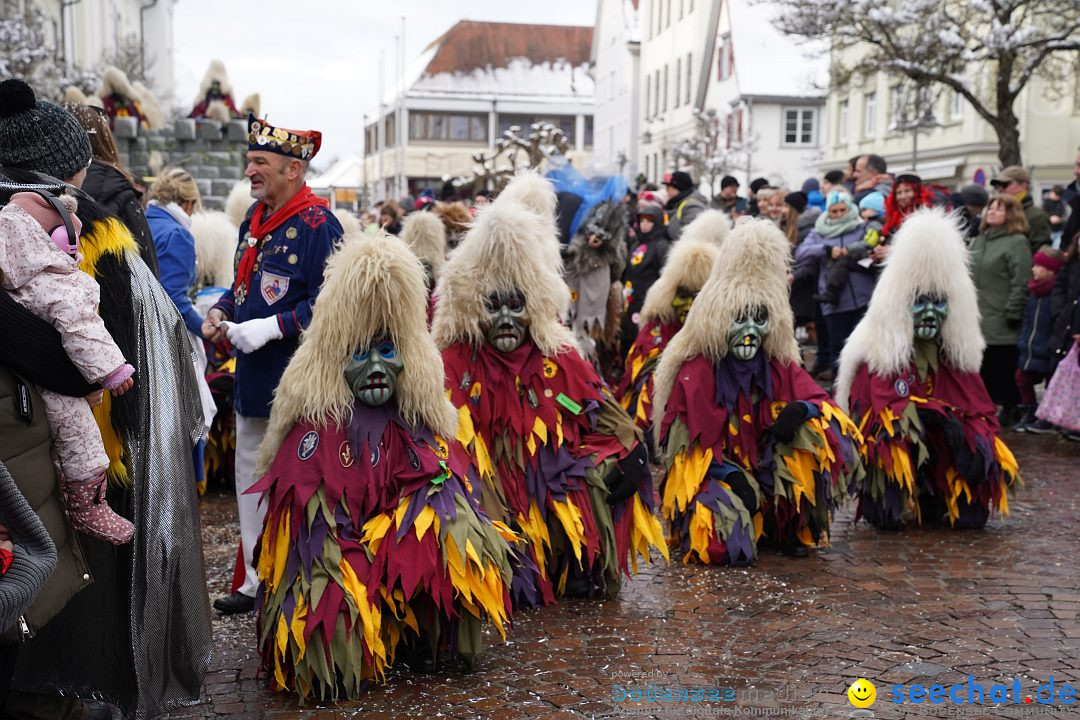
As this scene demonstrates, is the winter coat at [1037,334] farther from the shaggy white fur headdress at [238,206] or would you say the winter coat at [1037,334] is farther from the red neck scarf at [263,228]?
the red neck scarf at [263,228]

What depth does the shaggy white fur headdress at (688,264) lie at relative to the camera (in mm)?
7535

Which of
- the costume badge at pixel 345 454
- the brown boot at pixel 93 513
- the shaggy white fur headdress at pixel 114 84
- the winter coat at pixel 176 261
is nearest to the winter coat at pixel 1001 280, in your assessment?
the winter coat at pixel 176 261

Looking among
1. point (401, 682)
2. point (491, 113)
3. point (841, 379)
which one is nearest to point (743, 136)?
point (491, 113)

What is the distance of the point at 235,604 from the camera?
210 inches

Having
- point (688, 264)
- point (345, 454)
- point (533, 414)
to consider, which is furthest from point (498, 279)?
point (688, 264)

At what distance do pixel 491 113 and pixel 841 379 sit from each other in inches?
2330

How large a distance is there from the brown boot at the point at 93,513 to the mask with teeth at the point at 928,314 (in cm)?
479

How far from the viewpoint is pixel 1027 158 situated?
28547mm

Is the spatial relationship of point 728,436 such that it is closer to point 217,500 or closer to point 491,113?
point 217,500

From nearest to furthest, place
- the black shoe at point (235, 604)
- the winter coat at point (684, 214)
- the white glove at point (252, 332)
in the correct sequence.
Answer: the white glove at point (252, 332) < the black shoe at point (235, 604) < the winter coat at point (684, 214)

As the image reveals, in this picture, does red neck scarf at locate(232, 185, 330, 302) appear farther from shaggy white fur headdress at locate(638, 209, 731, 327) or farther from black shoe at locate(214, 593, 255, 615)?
shaggy white fur headdress at locate(638, 209, 731, 327)

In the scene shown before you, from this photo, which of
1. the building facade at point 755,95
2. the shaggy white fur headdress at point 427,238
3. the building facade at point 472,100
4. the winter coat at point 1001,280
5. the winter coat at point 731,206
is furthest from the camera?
the building facade at point 472,100

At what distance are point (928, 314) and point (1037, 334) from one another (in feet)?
12.4

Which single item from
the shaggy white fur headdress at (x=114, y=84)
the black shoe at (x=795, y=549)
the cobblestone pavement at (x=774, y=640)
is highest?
the shaggy white fur headdress at (x=114, y=84)
